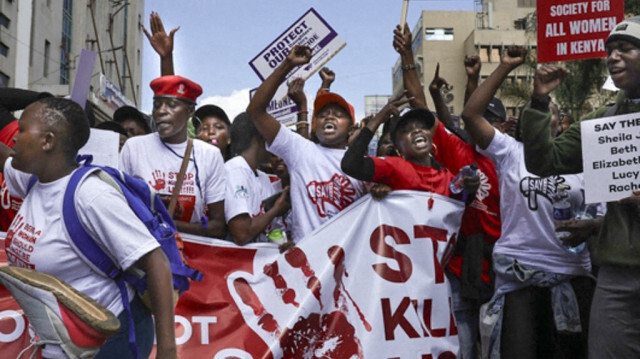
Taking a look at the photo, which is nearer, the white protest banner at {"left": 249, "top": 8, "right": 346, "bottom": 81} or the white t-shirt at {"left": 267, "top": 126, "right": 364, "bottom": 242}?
the white t-shirt at {"left": 267, "top": 126, "right": 364, "bottom": 242}

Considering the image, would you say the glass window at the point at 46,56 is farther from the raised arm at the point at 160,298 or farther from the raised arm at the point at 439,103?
the raised arm at the point at 160,298

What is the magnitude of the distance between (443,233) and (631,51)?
5.46 feet

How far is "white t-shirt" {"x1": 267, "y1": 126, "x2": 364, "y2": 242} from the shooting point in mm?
4344

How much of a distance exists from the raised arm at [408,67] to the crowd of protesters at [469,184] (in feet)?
0.04

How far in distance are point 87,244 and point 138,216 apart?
7.7 inches

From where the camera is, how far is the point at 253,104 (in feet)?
14.0

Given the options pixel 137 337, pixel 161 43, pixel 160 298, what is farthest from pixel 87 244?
pixel 161 43

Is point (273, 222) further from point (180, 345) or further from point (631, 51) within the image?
point (631, 51)

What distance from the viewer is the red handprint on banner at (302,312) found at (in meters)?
4.13

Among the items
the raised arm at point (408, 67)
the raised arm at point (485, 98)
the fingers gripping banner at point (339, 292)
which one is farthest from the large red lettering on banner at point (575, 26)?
the fingers gripping banner at point (339, 292)

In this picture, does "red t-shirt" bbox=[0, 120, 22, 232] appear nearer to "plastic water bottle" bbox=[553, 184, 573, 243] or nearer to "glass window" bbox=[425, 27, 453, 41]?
"plastic water bottle" bbox=[553, 184, 573, 243]

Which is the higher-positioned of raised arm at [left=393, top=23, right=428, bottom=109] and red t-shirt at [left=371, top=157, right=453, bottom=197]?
raised arm at [left=393, top=23, right=428, bottom=109]

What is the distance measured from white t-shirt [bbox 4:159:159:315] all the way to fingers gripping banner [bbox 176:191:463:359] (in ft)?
5.56

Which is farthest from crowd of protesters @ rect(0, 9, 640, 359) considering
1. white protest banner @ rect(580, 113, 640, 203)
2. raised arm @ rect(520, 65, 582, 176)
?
white protest banner @ rect(580, 113, 640, 203)
